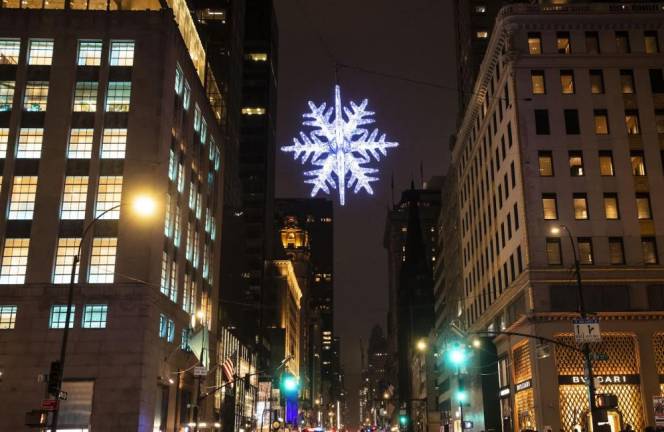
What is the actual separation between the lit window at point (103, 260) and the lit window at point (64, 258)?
3.76 feet

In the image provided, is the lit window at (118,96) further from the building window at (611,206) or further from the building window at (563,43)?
the building window at (611,206)

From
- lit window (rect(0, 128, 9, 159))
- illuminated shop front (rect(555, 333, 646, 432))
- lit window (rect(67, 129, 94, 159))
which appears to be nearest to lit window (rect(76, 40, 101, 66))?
lit window (rect(67, 129, 94, 159))

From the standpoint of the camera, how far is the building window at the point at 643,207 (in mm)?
54188

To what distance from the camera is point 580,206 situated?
5462 cm

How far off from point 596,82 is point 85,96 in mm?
41706

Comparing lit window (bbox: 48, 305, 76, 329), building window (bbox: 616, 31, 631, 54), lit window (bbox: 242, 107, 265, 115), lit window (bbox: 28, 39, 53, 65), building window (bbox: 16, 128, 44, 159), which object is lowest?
lit window (bbox: 48, 305, 76, 329)

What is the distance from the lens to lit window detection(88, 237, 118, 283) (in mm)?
52781

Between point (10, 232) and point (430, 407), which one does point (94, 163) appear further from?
point (430, 407)

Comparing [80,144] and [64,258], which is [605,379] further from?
[80,144]

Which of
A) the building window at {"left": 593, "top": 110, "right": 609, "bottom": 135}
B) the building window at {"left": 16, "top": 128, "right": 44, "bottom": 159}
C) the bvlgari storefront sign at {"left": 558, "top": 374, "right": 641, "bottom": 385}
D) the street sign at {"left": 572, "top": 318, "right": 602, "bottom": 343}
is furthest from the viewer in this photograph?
the building window at {"left": 593, "top": 110, "right": 609, "bottom": 135}

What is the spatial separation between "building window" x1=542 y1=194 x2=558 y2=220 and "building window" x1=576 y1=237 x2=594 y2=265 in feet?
8.69

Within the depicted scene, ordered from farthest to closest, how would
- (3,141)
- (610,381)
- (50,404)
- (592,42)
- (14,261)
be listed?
→ (592,42)
(3,141)
(14,261)
(610,381)
(50,404)

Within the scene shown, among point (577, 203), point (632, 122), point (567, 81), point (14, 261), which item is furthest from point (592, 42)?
point (14, 261)

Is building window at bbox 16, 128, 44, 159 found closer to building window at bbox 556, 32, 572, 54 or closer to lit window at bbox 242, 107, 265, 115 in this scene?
building window at bbox 556, 32, 572, 54
